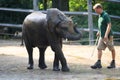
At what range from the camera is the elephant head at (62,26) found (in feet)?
38.1

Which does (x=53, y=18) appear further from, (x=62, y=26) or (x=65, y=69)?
(x=65, y=69)

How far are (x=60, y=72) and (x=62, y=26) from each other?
1092 mm

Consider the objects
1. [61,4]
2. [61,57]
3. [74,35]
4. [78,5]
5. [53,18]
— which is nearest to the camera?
[74,35]

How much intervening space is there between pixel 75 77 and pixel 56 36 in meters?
1.63

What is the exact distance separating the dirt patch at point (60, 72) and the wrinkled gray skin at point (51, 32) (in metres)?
0.43

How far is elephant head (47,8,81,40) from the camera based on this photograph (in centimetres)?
1162

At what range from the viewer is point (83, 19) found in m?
20.4

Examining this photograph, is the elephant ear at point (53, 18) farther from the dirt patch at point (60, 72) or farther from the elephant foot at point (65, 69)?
the dirt patch at point (60, 72)

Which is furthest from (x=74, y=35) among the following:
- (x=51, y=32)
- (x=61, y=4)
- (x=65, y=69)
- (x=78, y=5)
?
(x=78, y=5)

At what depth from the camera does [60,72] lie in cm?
1169

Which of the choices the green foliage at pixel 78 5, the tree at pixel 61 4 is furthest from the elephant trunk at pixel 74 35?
the green foliage at pixel 78 5

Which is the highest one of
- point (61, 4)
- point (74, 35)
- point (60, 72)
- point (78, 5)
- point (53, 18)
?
point (53, 18)

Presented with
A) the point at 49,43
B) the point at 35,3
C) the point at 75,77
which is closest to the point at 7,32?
the point at 35,3

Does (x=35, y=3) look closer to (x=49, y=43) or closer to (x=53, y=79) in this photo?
(x=49, y=43)
